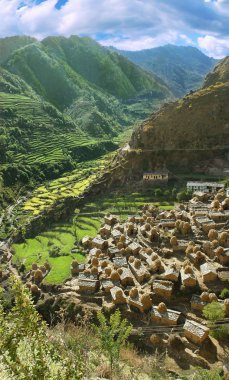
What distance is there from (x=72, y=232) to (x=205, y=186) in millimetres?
24634

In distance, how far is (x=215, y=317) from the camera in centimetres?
3462

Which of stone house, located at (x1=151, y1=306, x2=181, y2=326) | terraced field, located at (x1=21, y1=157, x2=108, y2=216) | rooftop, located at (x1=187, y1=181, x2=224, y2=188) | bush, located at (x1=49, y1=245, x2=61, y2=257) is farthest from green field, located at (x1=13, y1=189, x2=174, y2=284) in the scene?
stone house, located at (x1=151, y1=306, x2=181, y2=326)

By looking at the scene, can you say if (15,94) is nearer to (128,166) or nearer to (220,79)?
(220,79)

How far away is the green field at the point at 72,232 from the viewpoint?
55.0 m

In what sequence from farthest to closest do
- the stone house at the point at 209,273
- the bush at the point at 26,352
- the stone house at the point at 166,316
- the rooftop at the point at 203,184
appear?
the rooftop at the point at 203,184 < the stone house at the point at 209,273 < the stone house at the point at 166,316 < the bush at the point at 26,352

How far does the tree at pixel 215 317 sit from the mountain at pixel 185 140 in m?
47.4

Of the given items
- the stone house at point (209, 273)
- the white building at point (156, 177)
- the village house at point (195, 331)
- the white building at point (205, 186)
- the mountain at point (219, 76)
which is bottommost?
the village house at point (195, 331)

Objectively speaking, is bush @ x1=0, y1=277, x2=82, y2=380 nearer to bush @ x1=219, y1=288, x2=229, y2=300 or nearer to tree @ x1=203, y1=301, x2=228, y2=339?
tree @ x1=203, y1=301, x2=228, y2=339

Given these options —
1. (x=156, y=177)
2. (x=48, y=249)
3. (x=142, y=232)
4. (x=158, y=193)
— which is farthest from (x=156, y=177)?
(x=48, y=249)

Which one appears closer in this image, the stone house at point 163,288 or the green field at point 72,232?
the stone house at point 163,288

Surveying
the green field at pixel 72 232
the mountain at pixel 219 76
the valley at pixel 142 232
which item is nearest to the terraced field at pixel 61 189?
the valley at pixel 142 232

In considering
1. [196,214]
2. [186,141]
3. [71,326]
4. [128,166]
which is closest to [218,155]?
[186,141]

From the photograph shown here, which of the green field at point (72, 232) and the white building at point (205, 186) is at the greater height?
the white building at point (205, 186)

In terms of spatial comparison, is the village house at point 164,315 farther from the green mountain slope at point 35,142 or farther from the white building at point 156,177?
the green mountain slope at point 35,142
